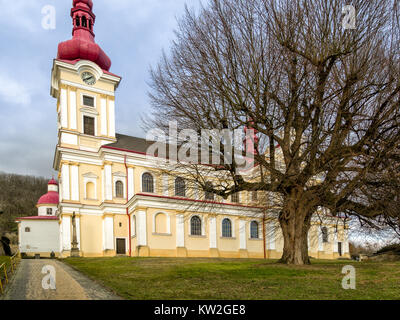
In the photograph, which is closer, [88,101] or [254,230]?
[254,230]

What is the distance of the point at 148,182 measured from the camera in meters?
38.9

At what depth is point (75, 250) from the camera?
100 ft

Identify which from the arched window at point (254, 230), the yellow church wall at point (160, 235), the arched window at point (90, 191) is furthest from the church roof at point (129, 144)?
the arched window at point (254, 230)

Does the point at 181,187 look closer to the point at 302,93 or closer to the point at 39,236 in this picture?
the point at 302,93

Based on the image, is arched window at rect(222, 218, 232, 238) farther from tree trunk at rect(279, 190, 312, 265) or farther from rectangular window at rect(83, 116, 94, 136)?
tree trunk at rect(279, 190, 312, 265)

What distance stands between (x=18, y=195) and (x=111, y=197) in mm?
75441

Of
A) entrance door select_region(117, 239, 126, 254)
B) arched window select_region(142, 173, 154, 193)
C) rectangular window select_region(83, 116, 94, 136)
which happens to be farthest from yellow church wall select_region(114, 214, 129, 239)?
rectangular window select_region(83, 116, 94, 136)

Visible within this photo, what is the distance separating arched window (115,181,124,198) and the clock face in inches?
439

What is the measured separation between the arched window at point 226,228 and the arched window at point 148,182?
797 centimetres

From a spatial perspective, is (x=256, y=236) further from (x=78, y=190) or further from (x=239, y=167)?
(x=239, y=167)

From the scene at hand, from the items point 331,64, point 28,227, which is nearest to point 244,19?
point 331,64

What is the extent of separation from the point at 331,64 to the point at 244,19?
3.62 meters

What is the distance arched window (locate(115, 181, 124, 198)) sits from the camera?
37250mm

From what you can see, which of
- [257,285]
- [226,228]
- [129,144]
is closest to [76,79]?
[129,144]
